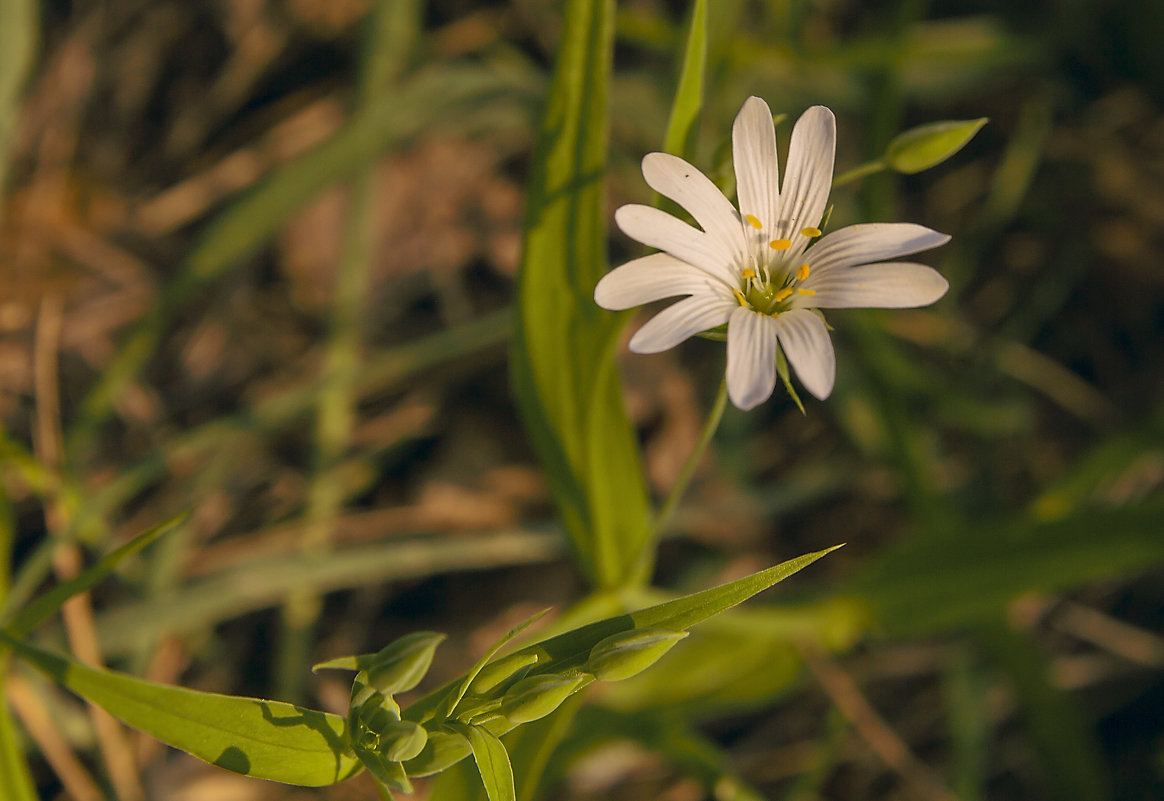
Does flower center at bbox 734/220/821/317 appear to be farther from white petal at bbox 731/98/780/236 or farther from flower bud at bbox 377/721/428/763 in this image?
flower bud at bbox 377/721/428/763

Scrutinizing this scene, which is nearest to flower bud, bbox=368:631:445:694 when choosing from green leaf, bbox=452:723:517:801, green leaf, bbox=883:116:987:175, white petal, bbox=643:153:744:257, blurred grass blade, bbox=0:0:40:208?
green leaf, bbox=452:723:517:801

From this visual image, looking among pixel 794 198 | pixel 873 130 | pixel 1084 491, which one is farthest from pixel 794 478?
pixel 794 198

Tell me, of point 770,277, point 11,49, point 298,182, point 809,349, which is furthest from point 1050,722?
point 11,49

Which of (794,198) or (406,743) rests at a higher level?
(794,198)

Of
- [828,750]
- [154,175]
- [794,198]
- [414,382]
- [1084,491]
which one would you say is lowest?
[828,750]

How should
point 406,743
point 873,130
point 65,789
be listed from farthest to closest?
point 873,130 → point 65,789 → point 406,743

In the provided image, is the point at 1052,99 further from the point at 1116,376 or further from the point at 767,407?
the point at 767,407

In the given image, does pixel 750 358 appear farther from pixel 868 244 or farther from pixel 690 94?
pixel 690 94

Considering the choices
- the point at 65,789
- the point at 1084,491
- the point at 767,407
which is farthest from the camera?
the point at 767,407
